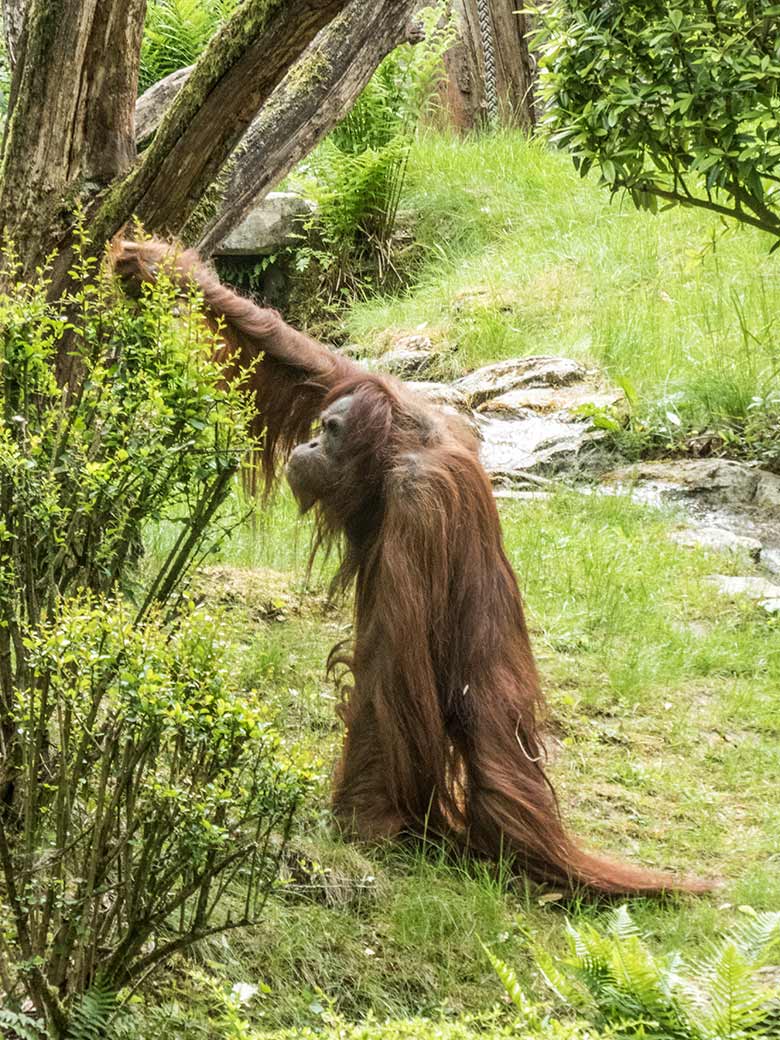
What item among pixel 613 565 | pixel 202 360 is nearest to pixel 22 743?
pixel 202 360

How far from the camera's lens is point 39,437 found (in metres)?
2.46

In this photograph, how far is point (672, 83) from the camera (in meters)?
4.82

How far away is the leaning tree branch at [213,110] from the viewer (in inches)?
118

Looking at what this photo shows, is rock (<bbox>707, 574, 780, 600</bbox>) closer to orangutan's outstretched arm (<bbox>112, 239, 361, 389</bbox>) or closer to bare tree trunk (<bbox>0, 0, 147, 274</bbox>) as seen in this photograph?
orangutan's outstretched arm (<bbox>112, 239, 361, 389</bbox>)

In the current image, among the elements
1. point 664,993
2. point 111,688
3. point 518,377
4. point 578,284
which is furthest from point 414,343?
point 664,993

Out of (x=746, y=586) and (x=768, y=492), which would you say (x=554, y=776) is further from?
(x=768, y=492)

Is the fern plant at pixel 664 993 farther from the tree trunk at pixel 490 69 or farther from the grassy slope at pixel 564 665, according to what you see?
the tree trunk at pixel 490 69

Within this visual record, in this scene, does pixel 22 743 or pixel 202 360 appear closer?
pixel 22 743

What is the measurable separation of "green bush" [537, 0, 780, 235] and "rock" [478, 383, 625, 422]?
1.76m

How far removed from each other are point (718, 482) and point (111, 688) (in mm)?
4198

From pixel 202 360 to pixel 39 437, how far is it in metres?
0.39

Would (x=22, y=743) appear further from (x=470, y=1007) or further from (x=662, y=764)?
(x=662, y=764)

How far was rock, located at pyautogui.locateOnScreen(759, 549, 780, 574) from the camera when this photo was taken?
225 inches

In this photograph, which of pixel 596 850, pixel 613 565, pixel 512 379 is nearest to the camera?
pixel 596 850
